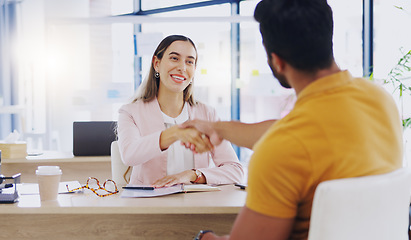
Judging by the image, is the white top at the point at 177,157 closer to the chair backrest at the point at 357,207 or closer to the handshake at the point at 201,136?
the handshake at the point at 201,136

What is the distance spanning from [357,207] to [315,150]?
15cm

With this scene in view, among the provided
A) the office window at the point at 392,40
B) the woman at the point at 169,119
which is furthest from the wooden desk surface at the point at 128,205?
the office window at the point at 392,40

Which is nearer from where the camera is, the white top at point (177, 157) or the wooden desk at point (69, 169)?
the white top at point (177, 157)

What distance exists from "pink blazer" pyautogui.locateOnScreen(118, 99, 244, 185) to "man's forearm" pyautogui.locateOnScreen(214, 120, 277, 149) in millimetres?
534

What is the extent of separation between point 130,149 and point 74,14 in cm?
428

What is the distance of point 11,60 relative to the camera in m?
5.62

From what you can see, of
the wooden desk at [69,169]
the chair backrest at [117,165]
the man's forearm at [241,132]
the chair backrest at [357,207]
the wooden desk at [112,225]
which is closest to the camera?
the chair backrest at [357,207]

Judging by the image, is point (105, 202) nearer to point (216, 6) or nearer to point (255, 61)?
point (255, 61)

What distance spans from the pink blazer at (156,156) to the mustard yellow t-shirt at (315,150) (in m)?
1.11

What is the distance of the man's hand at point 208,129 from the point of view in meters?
1.56

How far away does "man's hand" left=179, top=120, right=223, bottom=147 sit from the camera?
5.12 feet

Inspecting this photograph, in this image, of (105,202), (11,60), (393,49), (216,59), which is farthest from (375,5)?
(11,60)

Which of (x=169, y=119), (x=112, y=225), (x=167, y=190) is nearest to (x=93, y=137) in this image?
(x=169, y=119)

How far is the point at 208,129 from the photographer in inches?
63.6
